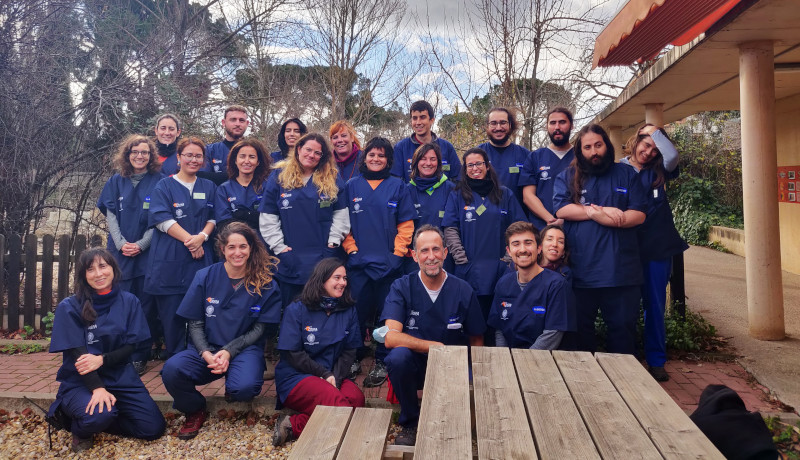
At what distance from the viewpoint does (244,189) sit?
517cm

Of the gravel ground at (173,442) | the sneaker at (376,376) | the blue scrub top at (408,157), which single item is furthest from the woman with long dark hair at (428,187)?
the gravel ground at (173,442)

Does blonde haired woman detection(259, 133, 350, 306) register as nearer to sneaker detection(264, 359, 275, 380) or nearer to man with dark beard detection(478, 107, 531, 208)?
sneaker detection(264, 359, 275, 380)

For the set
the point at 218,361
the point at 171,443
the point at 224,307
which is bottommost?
the point at 171,443

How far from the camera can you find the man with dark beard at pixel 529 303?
3.86m

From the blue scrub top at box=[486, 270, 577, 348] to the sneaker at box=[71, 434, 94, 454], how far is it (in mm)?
2812

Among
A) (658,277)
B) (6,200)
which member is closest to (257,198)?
(658,277)

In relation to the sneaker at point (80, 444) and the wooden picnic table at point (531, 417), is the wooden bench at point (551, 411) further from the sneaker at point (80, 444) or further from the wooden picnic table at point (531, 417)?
the sneaker at point (80, 444)

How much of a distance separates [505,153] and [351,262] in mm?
1702

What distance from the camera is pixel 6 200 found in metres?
7.15

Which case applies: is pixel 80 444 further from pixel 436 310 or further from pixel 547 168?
pixel 547 168

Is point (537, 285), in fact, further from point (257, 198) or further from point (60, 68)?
point (60, 68)

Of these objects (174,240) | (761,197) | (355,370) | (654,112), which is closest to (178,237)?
(174,240)

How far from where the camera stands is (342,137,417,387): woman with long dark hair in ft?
15.5

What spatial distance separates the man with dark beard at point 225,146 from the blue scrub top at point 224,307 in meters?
1.62
